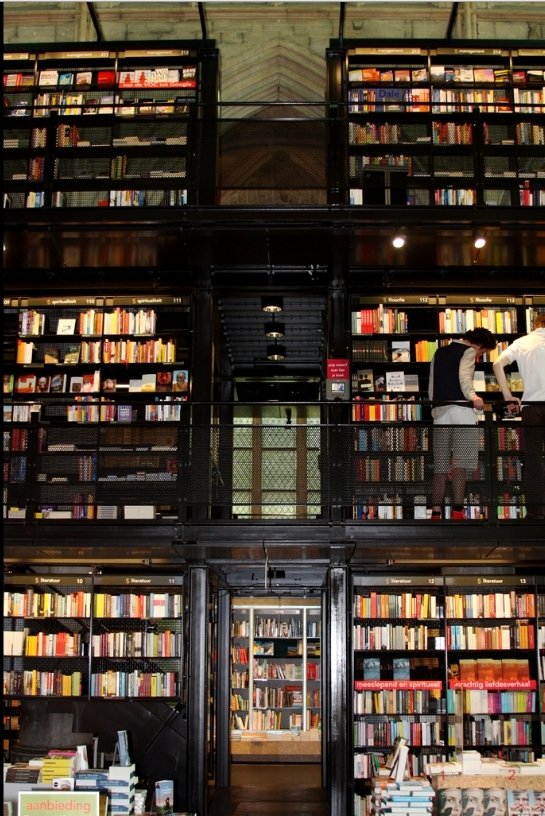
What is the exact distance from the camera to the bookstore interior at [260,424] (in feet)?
22.9

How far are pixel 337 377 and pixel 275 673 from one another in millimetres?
5444

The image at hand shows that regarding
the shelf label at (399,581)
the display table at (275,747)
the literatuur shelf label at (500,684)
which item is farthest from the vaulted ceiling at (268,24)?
the display table at (275,747)

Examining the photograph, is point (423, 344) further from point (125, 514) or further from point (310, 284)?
point (125, 514)

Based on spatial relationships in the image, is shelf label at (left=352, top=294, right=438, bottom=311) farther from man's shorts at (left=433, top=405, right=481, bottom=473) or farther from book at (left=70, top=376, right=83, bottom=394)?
book at (left=70, top=376, right=83, bottom=394)

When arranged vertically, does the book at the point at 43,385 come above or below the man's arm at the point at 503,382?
above

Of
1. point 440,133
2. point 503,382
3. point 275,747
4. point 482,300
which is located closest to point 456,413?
point 503,382

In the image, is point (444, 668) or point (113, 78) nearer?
point (444, 668)

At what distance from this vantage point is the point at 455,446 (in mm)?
6805

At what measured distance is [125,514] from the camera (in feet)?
26.1

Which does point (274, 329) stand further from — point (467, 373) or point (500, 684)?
point (500, 684)

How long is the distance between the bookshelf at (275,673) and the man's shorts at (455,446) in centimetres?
569

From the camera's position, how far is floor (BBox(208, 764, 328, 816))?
8414 mm

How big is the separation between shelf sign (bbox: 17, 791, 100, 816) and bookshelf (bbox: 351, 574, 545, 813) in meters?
2.50

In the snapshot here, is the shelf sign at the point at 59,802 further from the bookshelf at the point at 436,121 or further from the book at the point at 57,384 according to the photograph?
the bookshelf at the point at 436,121
